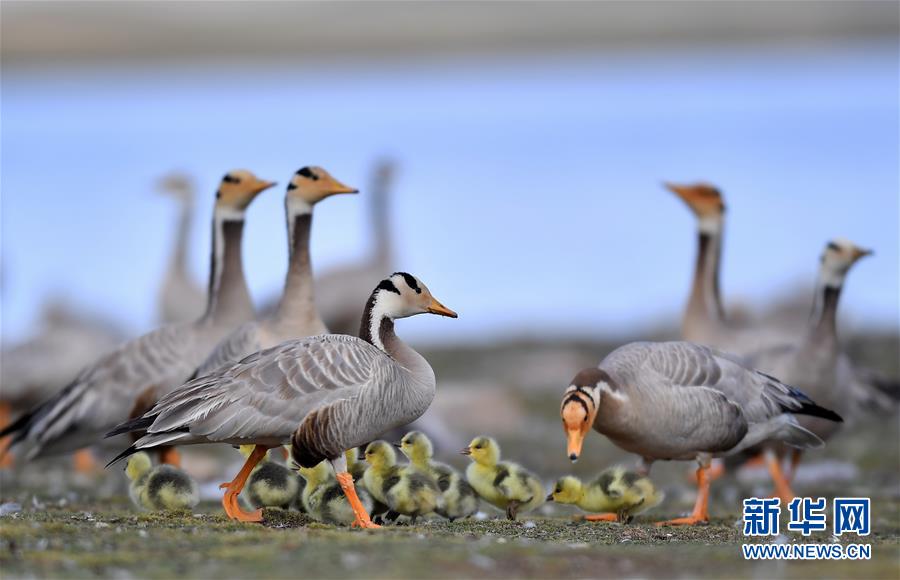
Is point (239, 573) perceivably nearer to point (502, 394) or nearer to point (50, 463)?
point (50, 463)

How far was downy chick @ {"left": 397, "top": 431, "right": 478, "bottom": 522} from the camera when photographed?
7.40m

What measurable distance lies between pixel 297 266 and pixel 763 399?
3010 millimetres

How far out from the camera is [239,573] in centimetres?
543

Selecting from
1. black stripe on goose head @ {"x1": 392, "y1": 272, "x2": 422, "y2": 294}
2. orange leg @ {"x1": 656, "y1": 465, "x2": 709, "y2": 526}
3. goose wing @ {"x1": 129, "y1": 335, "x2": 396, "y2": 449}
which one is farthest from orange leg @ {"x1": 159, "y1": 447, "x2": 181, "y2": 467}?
orange leg @ {"x1": 656, "y1": 465, "x2": 709, "y2": 526}

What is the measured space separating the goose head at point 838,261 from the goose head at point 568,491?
3.40 metres

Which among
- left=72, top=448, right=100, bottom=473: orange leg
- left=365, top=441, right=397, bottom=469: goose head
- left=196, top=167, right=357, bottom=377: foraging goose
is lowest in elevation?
left=72, top=448, right=100, bottom=473: orange leg

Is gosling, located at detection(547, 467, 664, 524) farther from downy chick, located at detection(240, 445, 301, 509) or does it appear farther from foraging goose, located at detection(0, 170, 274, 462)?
foraging goose, located at detection(0, 170, 274, 462)

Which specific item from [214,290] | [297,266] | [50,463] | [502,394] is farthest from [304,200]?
[502,394]

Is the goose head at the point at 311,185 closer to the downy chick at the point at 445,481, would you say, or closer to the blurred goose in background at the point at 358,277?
the downy chick at the point at 445,481

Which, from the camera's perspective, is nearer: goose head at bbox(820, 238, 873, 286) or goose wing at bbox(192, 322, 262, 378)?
goose wing at bbox(192, 322, 262, 378)

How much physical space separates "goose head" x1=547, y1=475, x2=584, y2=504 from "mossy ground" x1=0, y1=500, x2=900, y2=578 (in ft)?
1.18

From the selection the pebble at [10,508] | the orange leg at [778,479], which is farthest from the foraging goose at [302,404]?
the orange leg at [778,479]

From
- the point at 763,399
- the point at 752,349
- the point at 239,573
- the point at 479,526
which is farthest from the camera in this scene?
the point at 752,349

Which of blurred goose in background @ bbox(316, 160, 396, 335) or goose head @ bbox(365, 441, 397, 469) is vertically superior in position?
blurred goose in background @ bbox(316, 160, 396, 335)
